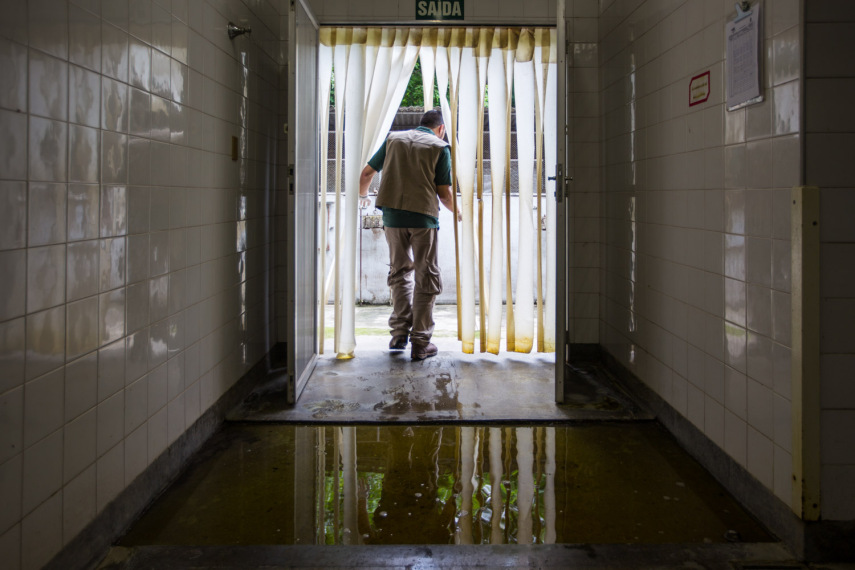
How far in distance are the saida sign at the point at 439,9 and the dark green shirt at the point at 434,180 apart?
0.67 meters

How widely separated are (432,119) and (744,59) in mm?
2450

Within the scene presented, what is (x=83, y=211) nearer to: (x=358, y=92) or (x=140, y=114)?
(x=140, y=114)

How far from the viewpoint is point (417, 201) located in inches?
183

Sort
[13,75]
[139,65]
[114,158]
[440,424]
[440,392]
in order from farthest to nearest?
1. [440,392]
2. [440,424]
3. [139,65]
4. [114,158]
5. [13,75]

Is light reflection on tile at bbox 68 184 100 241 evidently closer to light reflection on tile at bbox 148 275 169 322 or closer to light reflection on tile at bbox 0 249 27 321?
light reflection on tile at bbox 0 249 27 321

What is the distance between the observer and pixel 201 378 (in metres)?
3.12

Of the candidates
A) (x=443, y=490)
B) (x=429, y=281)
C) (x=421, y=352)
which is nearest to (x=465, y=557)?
(x=443, y=490)

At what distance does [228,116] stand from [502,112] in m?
1.90

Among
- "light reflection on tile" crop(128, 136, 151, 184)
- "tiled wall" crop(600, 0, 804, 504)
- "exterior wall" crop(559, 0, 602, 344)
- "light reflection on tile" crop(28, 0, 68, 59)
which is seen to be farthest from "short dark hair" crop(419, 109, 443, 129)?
"light reflection on tile" crop(28, 0, 68, 59)

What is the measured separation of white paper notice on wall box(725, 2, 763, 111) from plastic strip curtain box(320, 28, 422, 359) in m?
2.43

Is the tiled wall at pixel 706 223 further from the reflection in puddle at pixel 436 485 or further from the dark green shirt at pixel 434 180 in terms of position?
the dark green shirt at pixel 434 180

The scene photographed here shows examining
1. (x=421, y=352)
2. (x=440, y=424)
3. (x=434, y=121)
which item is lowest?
(x=440, y=424)

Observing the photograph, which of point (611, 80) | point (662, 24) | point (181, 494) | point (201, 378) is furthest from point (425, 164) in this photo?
point (181, 494)

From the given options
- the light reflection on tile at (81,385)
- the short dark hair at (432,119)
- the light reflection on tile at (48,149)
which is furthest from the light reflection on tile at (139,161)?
the short dark hair at (432,119)
